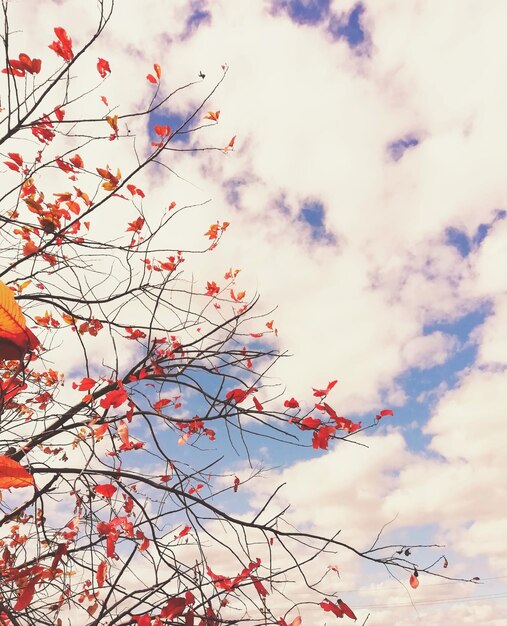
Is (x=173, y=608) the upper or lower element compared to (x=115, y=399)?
lower

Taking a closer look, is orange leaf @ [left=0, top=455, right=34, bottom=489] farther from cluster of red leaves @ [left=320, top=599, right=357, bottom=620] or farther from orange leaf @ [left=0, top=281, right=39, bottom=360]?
cluster of red leaves @ [left=320, top=599, right=357, bottom=620]

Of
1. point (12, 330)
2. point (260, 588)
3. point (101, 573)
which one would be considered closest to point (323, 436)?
point (260, 588)

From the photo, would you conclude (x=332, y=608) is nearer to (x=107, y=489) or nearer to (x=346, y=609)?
(x=346, y=609)

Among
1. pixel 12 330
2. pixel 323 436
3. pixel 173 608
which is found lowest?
pixel 173 608

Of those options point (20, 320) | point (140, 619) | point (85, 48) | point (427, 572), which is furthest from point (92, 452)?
point (85, 48)

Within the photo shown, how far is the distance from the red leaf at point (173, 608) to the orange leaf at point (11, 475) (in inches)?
54.1

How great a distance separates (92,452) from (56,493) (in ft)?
4.87

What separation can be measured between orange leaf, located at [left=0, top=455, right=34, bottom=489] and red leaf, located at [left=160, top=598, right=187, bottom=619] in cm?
137

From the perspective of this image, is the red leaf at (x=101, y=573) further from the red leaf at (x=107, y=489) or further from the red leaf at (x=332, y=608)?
the red leaf at (x=332, y=608)

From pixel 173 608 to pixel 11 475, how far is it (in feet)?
4.78

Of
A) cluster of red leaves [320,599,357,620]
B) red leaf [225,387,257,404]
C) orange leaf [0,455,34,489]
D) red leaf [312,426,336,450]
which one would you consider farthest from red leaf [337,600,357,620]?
orange leaf [0,455,34,489]

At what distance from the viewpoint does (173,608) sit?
303cm

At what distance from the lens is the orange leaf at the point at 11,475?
7.47 ft

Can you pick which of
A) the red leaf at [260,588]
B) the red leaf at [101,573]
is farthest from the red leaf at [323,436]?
the red leaf at [101,573]
